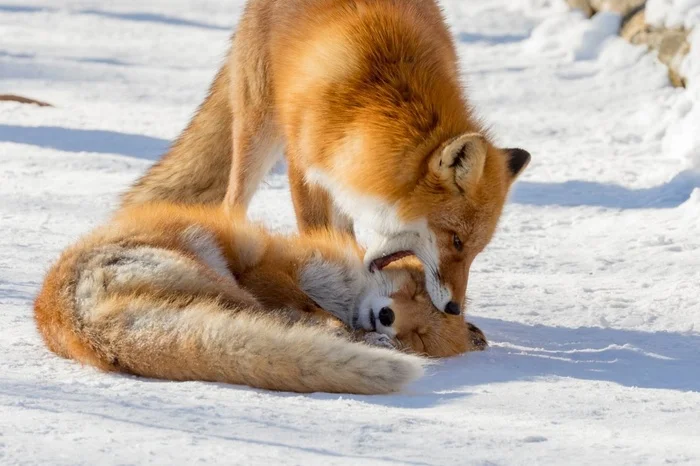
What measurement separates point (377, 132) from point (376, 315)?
854 millimetres

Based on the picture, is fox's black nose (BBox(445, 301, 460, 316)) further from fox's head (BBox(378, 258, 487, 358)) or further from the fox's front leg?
the fox's front leg

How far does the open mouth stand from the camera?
16.7 ft

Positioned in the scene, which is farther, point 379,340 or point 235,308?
point 379,340

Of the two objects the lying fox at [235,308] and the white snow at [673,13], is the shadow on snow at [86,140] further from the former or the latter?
the white snow at [673,13]

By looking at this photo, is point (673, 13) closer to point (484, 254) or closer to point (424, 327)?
point (484, 254)

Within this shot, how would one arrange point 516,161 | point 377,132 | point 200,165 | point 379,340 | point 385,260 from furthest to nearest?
point 200,165 < point 516,161 < point 385,260 < point 377,132 < point 379,340

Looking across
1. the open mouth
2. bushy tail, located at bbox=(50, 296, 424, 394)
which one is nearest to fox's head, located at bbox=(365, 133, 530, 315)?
the open mouth


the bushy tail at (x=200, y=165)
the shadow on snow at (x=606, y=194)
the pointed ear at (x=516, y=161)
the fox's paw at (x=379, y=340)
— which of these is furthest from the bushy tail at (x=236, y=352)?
the shadow on snow at (x=606, y=194)

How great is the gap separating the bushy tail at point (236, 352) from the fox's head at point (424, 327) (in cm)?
87

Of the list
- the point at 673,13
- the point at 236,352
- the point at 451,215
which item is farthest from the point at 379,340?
the point at 673,13

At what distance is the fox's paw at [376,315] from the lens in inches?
194

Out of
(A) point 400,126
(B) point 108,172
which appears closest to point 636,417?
(A) point 400,126

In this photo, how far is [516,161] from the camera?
5379 millimetres

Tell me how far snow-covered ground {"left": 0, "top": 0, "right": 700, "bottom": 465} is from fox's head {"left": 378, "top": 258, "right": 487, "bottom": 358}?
0.38 feet
